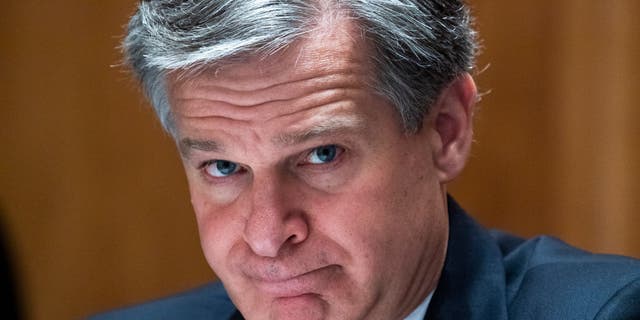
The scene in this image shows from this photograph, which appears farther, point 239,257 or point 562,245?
point 562,245

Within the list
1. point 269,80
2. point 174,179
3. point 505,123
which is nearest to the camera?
point 269,80

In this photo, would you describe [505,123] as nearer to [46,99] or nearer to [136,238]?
[136,238]

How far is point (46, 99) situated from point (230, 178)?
2474 millimetres

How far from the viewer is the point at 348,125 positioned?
204cm

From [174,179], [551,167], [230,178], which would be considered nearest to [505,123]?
[551,167]

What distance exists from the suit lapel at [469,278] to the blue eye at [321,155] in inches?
14.8

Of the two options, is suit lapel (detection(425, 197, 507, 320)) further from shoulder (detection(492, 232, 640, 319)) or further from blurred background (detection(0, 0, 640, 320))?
blurred background (detection(0, 0, 640, 320))

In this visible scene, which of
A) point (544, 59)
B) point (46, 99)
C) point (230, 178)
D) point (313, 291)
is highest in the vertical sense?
point (230, 178)

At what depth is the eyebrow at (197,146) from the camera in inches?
82.4

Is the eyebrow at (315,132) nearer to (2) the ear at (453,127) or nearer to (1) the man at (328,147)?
(1) the man at (328,147)

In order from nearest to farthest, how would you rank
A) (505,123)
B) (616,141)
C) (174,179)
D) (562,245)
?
(562,245), (616,141), (505,123), (174,179)

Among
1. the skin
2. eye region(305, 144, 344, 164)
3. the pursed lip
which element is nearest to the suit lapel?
the skin

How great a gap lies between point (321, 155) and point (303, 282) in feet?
0.71

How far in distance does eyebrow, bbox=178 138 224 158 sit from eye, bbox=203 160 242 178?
4 cm
